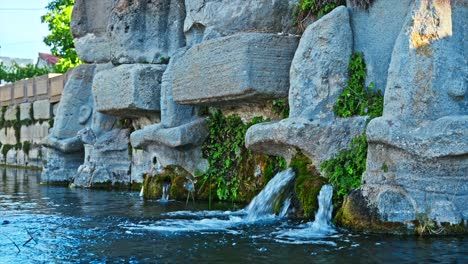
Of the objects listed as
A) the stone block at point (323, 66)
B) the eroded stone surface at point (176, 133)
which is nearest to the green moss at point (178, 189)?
the eroded stone surface at point (176, 133)

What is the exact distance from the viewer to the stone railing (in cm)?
1391

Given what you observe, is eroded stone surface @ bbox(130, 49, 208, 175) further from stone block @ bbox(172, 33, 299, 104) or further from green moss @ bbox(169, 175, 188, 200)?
stone block @ bbox(172, 33, 299, 104)

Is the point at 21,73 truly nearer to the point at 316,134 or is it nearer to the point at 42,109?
the point at 42,109

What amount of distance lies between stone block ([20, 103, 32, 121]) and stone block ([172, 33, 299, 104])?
9278mm

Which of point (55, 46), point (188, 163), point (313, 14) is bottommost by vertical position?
point (188, 163)

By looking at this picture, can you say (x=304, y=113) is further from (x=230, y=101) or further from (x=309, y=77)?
(x=230, y=101)

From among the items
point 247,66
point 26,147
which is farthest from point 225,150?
point 26,147

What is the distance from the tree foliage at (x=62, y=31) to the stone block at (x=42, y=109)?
618cm

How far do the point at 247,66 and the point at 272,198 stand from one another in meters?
1.30

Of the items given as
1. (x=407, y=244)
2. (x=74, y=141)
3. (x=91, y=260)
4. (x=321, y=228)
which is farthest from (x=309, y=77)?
(x=74, y=141)

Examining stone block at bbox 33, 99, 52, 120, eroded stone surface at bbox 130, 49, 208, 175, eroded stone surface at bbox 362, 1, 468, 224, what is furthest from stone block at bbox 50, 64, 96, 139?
eroded stone surface at bbox 362, 1, 468, 224

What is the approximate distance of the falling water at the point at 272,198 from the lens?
20.8ft

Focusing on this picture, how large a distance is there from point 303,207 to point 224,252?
169cm

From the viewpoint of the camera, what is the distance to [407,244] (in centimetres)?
477
